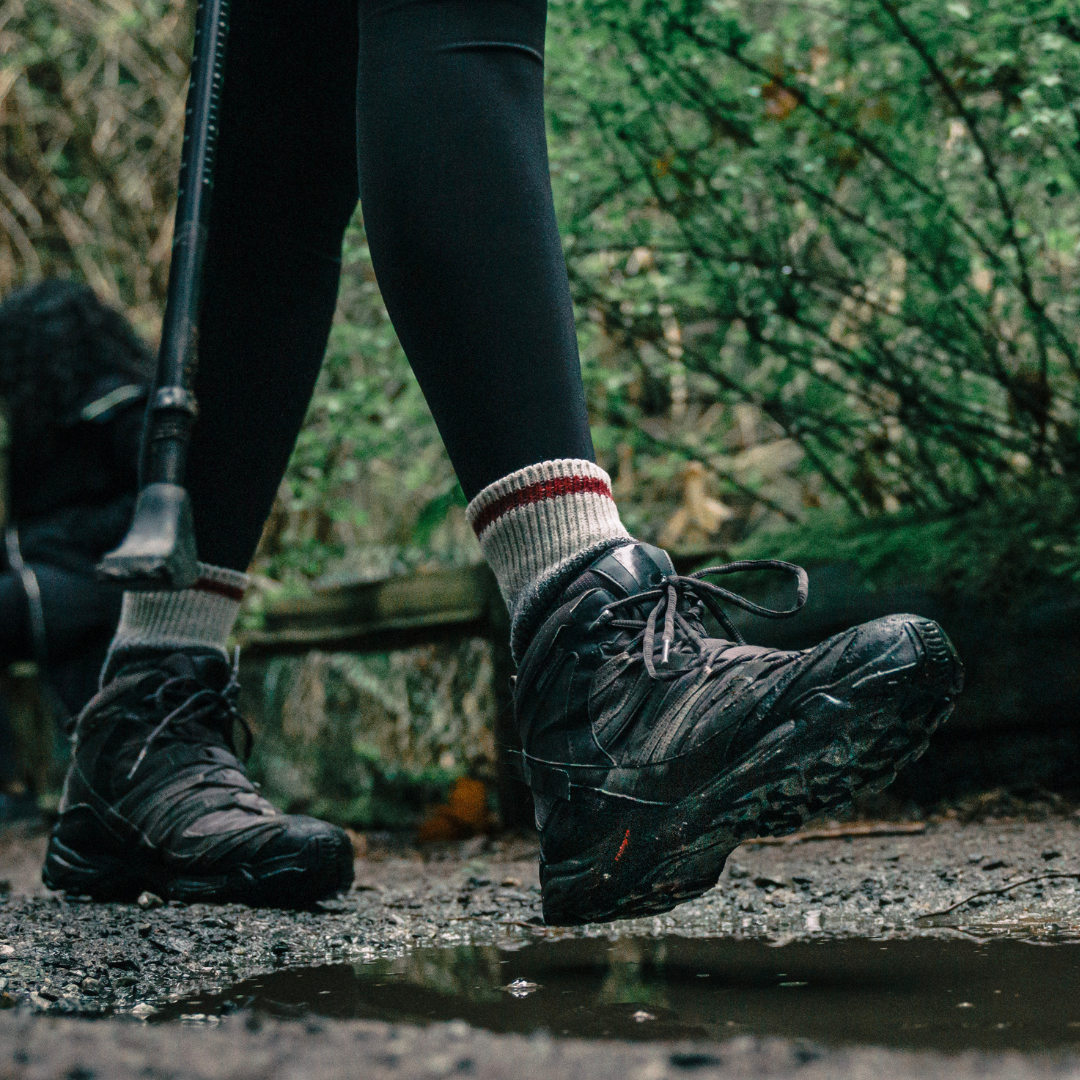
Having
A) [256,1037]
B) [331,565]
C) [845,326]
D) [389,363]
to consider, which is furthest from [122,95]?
[256,1037]

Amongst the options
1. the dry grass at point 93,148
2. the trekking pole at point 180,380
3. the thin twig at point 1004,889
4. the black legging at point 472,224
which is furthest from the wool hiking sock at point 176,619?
the dry grass at point 93,148

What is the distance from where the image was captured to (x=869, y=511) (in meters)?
2.72

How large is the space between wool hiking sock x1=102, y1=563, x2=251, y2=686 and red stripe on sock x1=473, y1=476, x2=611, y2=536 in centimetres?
59

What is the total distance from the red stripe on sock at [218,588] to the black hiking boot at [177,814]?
0.29 ft

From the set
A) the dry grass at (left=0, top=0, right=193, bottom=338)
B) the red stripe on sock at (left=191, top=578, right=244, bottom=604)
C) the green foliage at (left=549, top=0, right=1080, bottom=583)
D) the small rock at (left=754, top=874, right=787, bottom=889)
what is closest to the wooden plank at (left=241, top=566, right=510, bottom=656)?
the green foliage at (left=549, top=0, right=1080, bottom=583)

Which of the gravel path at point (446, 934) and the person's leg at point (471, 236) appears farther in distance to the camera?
the person's leg at point (471, 236)

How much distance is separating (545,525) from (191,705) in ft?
2.19

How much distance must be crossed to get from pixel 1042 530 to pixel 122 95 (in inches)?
201

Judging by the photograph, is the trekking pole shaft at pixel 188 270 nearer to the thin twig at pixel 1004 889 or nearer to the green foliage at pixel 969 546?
the thin twig at pixel 1004 889

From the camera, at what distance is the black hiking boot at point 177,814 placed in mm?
1414

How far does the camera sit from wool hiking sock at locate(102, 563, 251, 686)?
64.1 inches

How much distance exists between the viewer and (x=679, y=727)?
1.10m

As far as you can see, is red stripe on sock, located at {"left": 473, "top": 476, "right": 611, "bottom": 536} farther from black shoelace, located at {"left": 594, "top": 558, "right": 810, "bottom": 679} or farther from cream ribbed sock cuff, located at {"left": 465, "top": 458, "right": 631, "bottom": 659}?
black shoelace, located at {"left": 594, "top": 558, "right": 810, "bottom": 679}

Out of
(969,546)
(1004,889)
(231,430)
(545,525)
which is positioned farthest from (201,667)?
(969,546)
